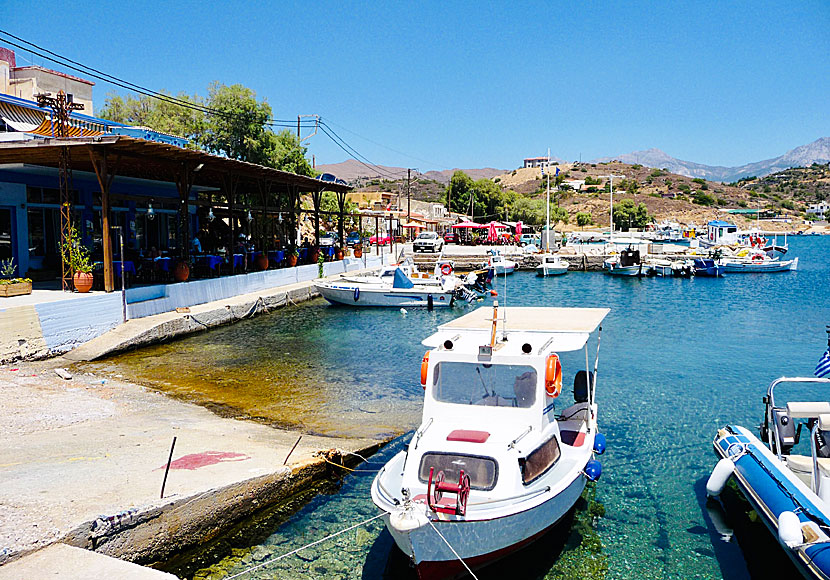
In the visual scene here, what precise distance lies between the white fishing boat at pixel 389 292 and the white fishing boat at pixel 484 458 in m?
19.8

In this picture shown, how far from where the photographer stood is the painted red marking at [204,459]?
8.12 m

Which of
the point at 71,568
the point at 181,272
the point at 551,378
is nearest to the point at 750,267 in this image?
the point at 181,272

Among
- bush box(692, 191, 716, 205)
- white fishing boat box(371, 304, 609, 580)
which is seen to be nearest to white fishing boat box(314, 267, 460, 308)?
white fishing boat box(371, 304, 609, 580)

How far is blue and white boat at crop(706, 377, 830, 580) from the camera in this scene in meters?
6.26

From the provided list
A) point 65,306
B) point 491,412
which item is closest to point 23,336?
point 65,306

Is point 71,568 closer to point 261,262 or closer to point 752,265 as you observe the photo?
point 261,262

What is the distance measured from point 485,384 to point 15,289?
13910 millimetres

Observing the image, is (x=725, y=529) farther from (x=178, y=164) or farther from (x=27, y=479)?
(x=178, y=164)

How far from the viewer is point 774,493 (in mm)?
7398

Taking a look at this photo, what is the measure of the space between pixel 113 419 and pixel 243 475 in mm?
3756

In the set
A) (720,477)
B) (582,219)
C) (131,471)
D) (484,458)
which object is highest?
(582,219)

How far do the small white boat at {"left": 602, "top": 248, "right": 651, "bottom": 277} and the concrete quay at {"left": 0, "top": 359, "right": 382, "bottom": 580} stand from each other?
41.8 metres

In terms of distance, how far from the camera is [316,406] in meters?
12.9

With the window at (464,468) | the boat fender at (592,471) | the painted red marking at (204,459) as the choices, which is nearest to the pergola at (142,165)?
the painted red marking at (204,459)
